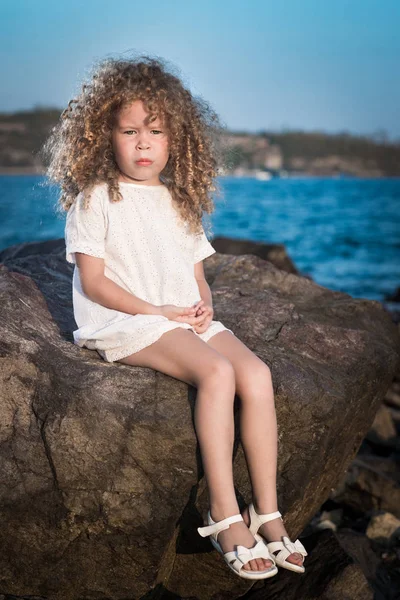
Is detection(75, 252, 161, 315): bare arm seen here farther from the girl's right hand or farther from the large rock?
the large rock

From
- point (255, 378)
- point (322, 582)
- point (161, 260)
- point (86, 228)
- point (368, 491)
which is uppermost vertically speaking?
point (86, 228)

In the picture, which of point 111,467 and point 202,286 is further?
point 202,286

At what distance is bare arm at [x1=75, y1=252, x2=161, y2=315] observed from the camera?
3600mm

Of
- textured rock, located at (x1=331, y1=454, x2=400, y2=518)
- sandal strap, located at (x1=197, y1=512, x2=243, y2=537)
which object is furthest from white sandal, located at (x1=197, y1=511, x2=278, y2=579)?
textured rock, located at (x1=331, y1=454, x2=400, y2=518)

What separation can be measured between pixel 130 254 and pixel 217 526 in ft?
4.74

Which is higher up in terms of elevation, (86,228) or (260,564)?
(86,228)

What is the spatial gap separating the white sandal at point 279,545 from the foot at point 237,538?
0.30 ft

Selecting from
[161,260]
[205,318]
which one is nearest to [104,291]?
[161,260]

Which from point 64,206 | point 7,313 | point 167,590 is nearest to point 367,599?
point 167,590

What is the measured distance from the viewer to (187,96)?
3.96 meters

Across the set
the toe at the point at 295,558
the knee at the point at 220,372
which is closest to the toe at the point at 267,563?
the toe at the point at 295,558

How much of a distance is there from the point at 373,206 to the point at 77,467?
51.4m

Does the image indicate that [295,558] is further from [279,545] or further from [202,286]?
[202,286]

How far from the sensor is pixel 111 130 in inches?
150
